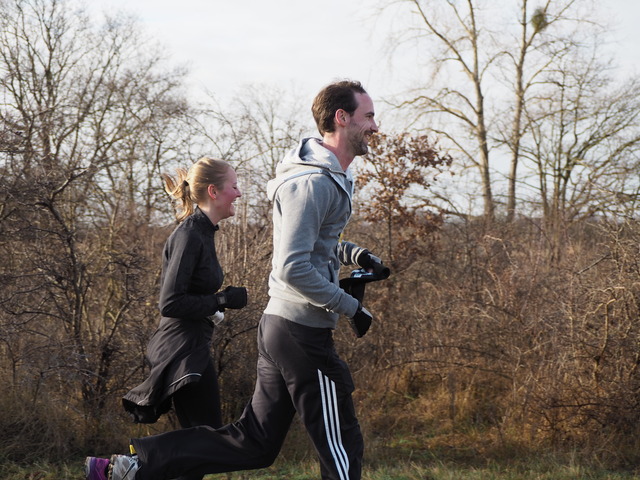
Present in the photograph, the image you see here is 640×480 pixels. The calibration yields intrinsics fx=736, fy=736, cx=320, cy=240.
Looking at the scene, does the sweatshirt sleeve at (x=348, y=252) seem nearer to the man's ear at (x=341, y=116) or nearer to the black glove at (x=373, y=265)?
the black glove at (x=373, y=265)

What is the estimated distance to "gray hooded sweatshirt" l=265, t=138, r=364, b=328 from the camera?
311cm

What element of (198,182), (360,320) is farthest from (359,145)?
(198,182)

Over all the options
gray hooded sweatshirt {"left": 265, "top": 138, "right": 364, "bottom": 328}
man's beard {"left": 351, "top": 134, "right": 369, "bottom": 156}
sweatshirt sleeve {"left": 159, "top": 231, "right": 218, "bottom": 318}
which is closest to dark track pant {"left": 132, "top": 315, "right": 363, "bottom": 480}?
gray hooded sweatshirt {"left": 265, "top": 138, "right": 364, "bottom": 328}

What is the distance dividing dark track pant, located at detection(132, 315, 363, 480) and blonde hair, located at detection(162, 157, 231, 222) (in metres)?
0.99

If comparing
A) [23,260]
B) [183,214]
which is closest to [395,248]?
[23,260]

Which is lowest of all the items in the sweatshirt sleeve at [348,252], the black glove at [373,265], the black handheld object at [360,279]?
the black handheld object at [360,279]

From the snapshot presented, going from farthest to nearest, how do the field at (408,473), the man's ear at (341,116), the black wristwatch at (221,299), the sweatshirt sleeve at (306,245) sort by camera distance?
the field at (408,473) → the black wristwatch at (221,299) → the man's ear at (341,116) → the sweatshirt sleeve at (306,245)

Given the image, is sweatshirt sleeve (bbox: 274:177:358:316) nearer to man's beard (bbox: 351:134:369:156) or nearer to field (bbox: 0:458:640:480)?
man's beard (bbox: 351:134:369:156)

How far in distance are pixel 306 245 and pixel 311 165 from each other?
1.28 feet

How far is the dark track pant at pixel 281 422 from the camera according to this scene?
3238 mm

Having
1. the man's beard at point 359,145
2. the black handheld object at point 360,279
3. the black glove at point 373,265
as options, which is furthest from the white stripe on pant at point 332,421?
the man's beard at point 359,145

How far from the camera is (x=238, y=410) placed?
6.30 metres

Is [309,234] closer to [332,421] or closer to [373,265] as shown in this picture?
[373,265]

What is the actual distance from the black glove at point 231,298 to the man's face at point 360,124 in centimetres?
106
